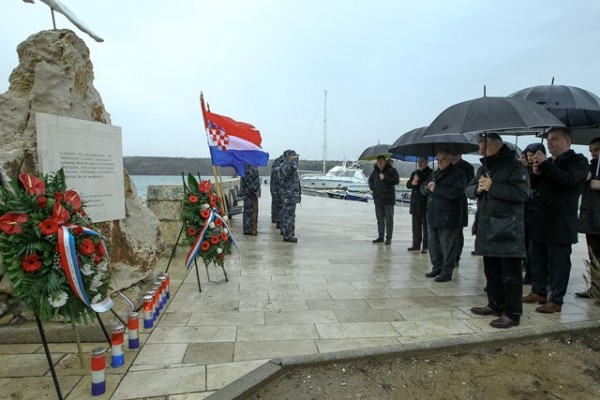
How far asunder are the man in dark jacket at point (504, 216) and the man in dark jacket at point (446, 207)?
1358 millimetres

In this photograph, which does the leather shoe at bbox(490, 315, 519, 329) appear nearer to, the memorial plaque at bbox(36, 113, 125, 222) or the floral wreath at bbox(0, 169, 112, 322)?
the floral wreath at bbox(0, 169, 112, 322)

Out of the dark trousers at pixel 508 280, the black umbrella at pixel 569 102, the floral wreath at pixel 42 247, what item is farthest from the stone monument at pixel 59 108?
the black umbrella at pixel 569 102

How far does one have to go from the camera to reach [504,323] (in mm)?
3998

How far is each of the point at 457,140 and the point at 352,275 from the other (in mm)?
2627

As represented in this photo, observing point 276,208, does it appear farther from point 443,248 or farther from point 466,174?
point 443,248

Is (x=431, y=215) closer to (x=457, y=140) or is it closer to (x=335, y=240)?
(x=457, y=140)

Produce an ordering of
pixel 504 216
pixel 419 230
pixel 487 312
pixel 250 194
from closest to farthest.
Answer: pixel 504 216 → pixel 487 312 → pixel 419 230 → pixel 250 194

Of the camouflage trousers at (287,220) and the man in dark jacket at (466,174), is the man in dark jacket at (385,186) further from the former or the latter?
the camouflage trousers at (287,220)

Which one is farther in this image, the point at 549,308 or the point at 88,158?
the point at 549,308

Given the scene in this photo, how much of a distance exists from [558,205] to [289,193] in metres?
5.45

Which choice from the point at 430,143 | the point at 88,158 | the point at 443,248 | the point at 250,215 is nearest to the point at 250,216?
the point at 250,215

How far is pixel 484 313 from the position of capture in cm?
438

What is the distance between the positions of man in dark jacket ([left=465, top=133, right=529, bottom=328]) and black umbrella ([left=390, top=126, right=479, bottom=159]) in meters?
2.13

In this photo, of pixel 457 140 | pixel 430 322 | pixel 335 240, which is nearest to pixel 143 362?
pixel 430 322
